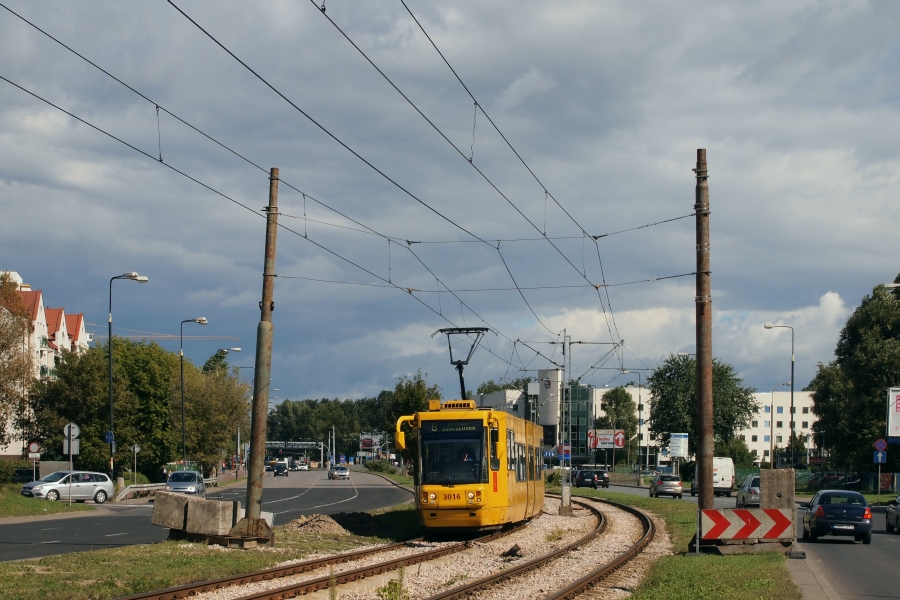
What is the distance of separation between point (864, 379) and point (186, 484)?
1898 inches

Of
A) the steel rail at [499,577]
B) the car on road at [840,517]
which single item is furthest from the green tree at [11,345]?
the car on road at [840,517]

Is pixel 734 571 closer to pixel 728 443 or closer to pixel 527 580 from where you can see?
pixel 527 580

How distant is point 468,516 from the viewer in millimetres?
22375

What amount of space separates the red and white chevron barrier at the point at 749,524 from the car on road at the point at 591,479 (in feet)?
171

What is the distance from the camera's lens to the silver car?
1656 inches

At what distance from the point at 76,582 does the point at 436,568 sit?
21.1 feet

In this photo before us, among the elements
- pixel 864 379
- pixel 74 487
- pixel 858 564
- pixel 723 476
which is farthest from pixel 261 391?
pixel 864 379

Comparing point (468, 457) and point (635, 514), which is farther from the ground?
point (468, 457)

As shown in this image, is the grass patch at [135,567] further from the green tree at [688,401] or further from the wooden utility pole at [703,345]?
the green tree at [688,401]

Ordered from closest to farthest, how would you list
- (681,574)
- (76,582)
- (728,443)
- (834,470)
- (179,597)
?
(179,597)
(76,582)
(681,574)
(834,470)
(728,443)

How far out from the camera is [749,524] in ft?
64.7

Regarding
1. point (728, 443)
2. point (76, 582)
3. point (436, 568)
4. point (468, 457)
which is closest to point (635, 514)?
point (468, 457)

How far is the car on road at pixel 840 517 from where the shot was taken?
84.0 ft

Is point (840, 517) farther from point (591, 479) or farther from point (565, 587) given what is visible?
point (591, 479)
